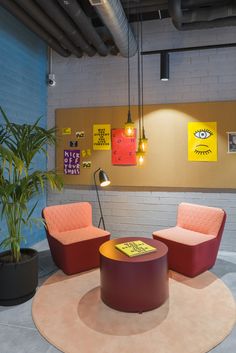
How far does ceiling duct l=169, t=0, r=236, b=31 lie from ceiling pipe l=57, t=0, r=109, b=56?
104 centimetres

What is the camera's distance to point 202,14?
341 centimetres

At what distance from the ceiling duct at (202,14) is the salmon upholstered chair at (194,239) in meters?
2.37

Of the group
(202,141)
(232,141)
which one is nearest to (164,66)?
(202,141)

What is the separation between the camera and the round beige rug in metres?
2.06

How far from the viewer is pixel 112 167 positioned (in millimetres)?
4480

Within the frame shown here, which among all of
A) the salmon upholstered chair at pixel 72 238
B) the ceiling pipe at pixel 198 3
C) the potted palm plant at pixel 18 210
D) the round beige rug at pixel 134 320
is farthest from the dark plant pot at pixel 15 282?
the ceiling pipe at pixel 198 3

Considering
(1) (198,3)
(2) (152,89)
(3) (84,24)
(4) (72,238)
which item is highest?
(1) (198,3)

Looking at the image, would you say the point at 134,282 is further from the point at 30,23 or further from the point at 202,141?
the point at 30,23

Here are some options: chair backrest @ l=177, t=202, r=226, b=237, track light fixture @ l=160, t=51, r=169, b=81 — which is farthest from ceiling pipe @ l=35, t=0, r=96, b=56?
chair backrest @ l=177, t=202, r=226, b=237

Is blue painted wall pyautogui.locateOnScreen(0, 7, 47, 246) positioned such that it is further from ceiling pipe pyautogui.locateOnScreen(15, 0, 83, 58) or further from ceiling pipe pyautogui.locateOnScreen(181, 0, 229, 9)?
ceiling pipe pyautogui.locateOnScreen(181, 0, 229, 9)

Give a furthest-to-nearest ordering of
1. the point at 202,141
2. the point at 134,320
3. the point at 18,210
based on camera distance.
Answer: the point at 202,141, the point at 18,210, the point at 134,320

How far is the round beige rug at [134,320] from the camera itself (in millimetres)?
2062

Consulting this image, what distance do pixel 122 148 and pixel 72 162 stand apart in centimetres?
89

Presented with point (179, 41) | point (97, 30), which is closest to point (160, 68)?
point (179, 41)
